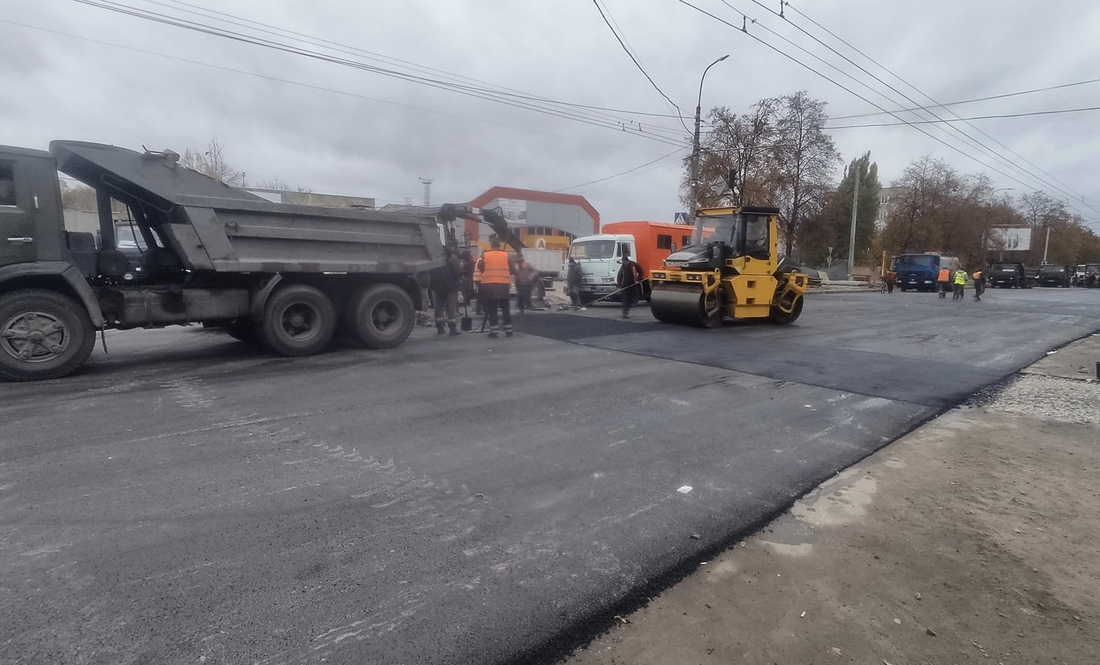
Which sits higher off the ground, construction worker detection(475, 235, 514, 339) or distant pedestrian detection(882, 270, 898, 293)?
construction worker detection(475, 235, 514, 339)

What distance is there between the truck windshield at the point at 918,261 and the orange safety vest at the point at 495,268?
32637 mm

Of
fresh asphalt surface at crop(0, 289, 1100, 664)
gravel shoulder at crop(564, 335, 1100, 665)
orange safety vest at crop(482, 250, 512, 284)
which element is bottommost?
gravel shoulder at crop(564, 335, 1100, 665)

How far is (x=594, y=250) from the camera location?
18359 millimetres

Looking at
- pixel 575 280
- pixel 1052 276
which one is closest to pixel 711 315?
pixel 575 280

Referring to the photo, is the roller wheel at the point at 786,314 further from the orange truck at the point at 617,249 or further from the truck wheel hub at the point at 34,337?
the truck wheel hub at the point at 34,337

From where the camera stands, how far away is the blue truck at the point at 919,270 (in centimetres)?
3431

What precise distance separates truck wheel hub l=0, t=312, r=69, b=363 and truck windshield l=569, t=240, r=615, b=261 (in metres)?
13.6

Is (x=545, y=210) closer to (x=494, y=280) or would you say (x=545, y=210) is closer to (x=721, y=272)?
(x=721, y=272)

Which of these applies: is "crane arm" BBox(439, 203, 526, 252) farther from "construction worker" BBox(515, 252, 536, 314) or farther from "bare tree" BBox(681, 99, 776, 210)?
"bare tree" BBox(681, 99, 776, 210)

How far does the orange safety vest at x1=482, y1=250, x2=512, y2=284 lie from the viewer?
10.4m

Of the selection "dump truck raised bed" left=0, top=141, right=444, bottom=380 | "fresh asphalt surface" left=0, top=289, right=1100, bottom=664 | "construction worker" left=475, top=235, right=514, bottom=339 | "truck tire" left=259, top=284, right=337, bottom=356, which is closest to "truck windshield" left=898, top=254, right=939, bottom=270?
"fresh asphalt surface" left=0, top=289, right=1100, bottom=664

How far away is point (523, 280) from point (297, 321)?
6.83m

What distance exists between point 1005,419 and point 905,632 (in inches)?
176

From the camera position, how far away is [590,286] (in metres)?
18.2
